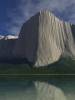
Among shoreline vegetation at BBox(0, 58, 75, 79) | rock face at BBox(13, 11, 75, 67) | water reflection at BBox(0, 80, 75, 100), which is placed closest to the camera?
water reflection at BBox(0, 80, 75, 100)

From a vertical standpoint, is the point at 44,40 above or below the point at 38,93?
above

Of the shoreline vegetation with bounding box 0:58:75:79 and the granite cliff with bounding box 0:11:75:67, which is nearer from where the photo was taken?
the shoreline vegetation with bounding box 0:58:75:79

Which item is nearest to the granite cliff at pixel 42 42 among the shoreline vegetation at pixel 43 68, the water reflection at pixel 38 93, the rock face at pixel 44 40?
the rock face at pixel 44 40

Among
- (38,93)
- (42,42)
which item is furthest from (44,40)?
(38,93)

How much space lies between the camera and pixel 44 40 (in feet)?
222

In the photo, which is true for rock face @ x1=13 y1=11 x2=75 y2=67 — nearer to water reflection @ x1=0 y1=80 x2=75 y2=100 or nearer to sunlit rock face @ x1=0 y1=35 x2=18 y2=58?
sunlit rock face @ x1=0 y1=35 x2=18 y2=58

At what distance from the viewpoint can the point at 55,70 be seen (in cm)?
5994

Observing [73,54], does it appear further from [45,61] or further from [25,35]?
[25,35]

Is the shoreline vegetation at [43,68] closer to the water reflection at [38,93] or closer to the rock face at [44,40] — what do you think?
the rock face at [44,40]

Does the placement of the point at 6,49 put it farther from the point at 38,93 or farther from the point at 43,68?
the point at 38,93

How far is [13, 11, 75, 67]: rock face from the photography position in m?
65.9

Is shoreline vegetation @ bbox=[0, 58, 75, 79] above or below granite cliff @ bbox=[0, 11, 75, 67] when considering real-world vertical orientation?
below

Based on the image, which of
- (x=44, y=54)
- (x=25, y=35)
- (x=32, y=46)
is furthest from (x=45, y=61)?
(x=25, y=35)

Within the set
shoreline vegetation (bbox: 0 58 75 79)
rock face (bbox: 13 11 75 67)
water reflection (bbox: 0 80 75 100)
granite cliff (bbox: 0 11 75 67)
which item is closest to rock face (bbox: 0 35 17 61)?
granite cliff (bbox: 0 11 75 67)
